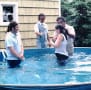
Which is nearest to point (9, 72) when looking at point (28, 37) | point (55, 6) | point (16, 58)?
point (16, 58)

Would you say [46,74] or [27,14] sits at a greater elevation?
[27,14]

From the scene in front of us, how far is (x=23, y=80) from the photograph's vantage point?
8.00 metres

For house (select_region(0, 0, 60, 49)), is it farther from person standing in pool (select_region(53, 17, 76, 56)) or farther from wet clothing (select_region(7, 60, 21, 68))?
wet clothing (select_region(7, 60, 21, 68))

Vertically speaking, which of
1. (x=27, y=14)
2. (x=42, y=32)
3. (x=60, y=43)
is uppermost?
(x=27, y=14)

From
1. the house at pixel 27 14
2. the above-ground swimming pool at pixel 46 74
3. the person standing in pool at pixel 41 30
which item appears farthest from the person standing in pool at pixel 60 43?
the house at pixel 27 14

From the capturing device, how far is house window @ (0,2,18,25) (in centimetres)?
1269

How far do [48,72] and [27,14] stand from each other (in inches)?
184

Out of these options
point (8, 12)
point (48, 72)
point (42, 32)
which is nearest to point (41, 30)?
point (42, 32)

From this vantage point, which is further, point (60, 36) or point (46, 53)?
point (46, 53)

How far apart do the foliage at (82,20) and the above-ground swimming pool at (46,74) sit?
4.43 m

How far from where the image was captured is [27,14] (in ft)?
43.7

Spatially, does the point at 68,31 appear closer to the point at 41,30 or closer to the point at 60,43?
the point at 60,43

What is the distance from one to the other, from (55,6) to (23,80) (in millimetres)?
6460

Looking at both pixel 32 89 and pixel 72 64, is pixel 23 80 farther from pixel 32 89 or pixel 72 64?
pixel 72 64
